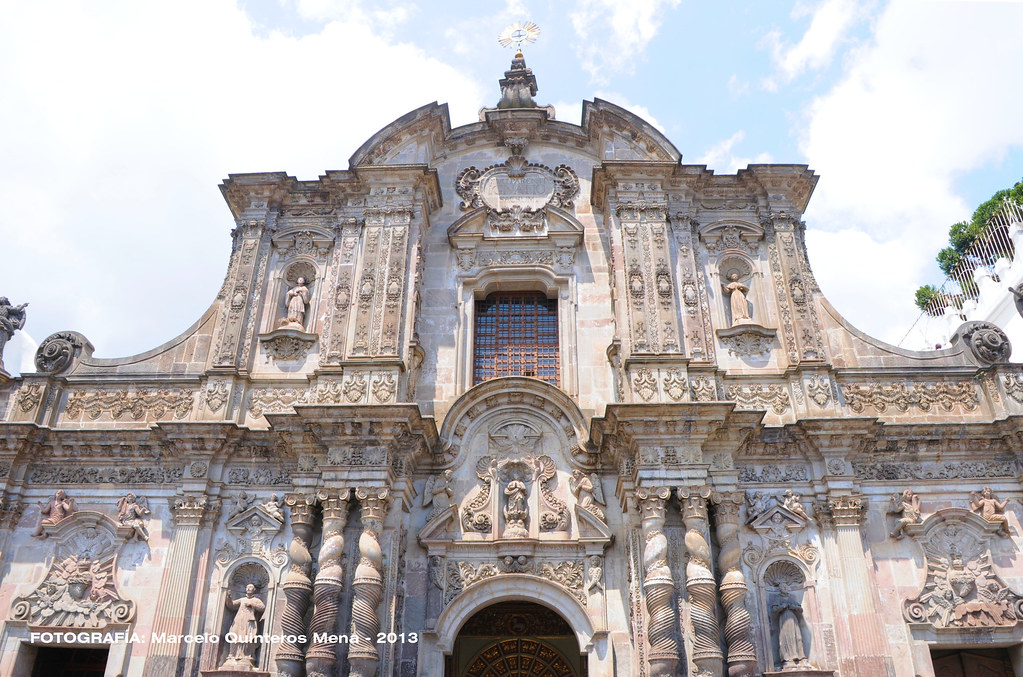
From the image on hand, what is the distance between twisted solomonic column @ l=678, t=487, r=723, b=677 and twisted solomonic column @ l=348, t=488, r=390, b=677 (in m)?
4.58

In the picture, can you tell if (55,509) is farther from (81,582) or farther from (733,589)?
(733,589)

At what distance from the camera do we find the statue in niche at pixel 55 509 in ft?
40.8

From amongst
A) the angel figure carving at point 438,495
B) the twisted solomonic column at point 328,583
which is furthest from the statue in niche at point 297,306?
the angel figure carving at point 438,495

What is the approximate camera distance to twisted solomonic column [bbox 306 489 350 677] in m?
10.5

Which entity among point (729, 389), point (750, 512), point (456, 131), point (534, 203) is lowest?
point (750, 512)

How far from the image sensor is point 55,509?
12.5 m

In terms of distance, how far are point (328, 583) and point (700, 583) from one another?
5.47 meters

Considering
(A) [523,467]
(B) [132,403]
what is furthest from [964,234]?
(B) [132,403]

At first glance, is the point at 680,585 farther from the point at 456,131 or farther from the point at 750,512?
the point at 456,131

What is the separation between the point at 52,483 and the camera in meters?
12.9

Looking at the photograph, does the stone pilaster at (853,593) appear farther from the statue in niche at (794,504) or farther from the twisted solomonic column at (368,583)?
the twisted solomonic column at (368,583)

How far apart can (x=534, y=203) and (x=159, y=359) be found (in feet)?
26.3

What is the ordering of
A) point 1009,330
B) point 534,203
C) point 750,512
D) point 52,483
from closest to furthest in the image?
1. point 750,512
2. point 52,483
3. point 534,203
4. point 1009,330

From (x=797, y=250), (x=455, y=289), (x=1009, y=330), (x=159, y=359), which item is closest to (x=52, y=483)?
(x=159, y=359)
